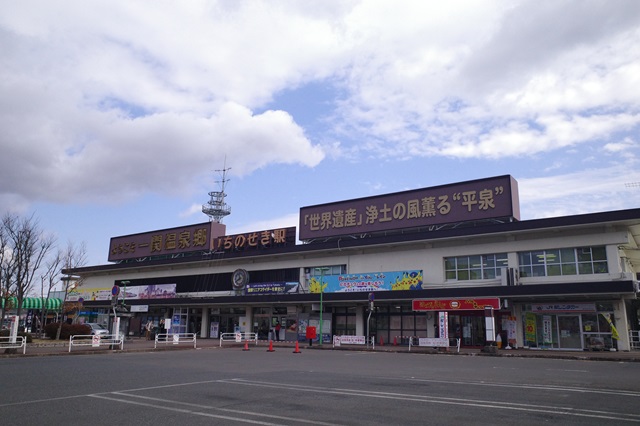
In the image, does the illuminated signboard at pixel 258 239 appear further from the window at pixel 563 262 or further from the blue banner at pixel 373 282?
the window at pixel 563 262

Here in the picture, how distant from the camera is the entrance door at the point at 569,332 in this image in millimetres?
28109

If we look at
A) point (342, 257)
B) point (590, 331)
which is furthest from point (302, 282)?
point (590, 331)

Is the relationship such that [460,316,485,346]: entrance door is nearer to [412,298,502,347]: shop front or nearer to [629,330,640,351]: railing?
[412,298,502,347]: shop front

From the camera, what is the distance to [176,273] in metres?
51.2

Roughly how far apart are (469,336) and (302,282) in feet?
46.4

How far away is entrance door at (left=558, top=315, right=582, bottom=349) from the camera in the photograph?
2811cm

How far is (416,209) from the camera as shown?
36.8 metres

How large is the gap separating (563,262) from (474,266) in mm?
5354

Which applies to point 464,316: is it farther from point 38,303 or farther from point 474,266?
point 38,303

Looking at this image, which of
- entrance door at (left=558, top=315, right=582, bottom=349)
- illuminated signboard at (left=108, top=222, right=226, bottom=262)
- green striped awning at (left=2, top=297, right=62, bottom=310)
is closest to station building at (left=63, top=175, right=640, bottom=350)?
entrance door at (left=558, top=315, right=582, bottom=349)

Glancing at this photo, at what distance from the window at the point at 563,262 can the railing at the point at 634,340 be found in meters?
5.17

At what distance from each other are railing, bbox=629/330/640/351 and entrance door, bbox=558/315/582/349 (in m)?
3.22

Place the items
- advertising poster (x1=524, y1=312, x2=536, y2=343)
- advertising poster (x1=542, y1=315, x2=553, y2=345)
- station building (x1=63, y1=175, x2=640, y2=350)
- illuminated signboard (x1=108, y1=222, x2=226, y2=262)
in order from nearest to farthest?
station building (x1=63, y1=175, x2=640, y2=350), advertising poster (x1=542, y1=315, x2=553, y2=345), advertising poster (x1=524, y1=312, x2=536, y2=343), illuminated signboard (x1=108, y1=222, x2=226, y2=262)

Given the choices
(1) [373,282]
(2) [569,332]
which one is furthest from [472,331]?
(1) [373,282]
